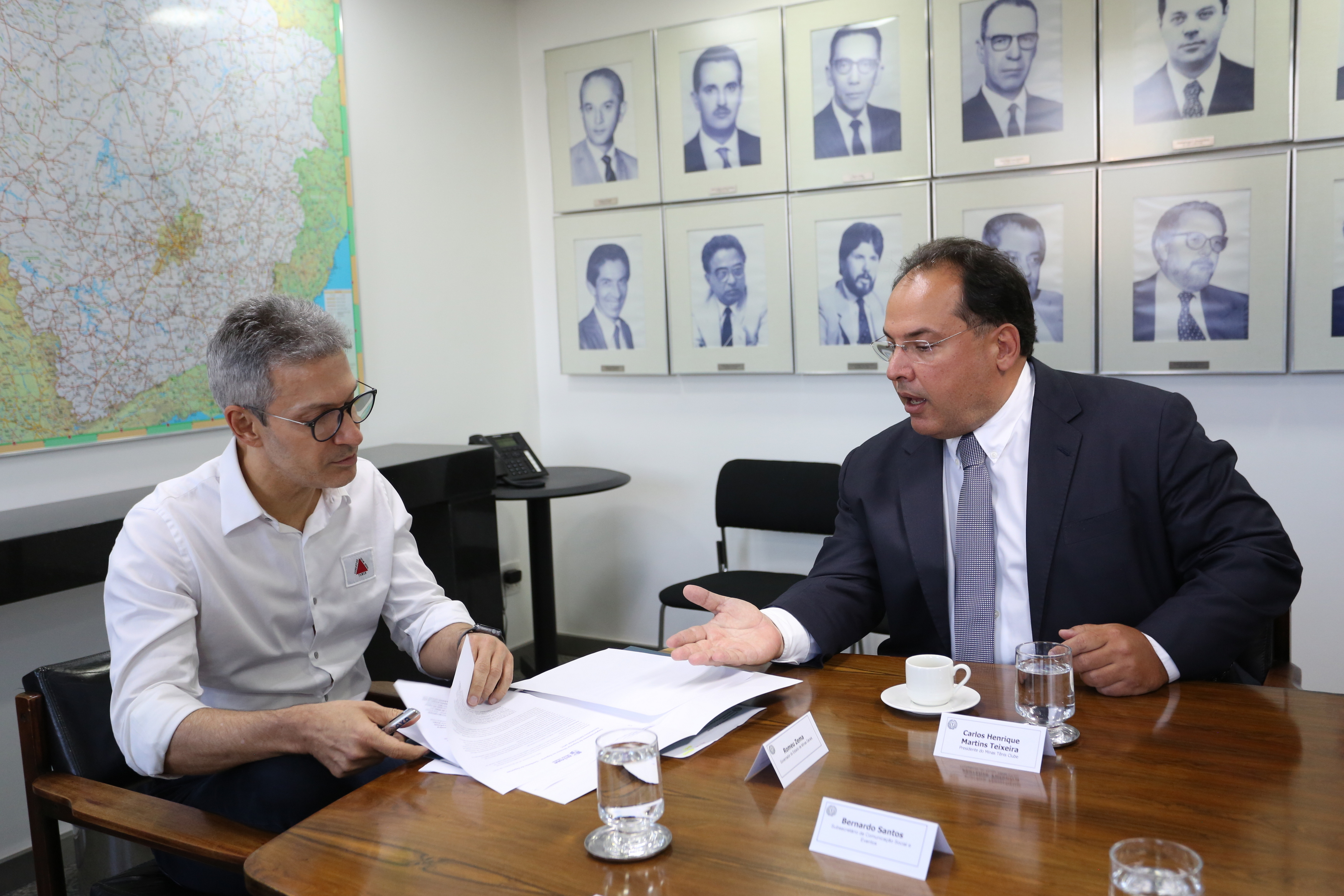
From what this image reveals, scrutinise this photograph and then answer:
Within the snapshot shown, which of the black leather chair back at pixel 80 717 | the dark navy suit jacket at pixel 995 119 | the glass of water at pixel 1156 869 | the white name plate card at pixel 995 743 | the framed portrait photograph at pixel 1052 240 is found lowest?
the black leather chair back at pixel 80 717

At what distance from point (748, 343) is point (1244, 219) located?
6.25 ft

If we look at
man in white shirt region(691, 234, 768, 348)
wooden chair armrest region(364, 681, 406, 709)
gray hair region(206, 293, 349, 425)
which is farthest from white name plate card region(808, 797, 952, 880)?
man in white shirt region(691, 234, 768, 348)

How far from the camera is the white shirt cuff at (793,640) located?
179cm

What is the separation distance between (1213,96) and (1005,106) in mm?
685

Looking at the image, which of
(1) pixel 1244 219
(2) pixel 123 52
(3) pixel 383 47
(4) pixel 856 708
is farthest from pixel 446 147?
(4) pixel 856 708

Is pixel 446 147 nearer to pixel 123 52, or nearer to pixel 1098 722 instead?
pixel 123 52

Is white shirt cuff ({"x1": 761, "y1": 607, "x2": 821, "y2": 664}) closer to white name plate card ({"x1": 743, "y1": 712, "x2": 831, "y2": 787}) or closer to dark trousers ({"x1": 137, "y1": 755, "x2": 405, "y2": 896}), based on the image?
white name plate card ({"x1": 743, "y1": 712, "x2": 831, "y2": 787})

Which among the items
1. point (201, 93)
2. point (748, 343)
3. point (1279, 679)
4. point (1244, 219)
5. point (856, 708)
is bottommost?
point (1279, 679)

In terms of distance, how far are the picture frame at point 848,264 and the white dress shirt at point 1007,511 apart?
188cm

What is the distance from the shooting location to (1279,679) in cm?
191

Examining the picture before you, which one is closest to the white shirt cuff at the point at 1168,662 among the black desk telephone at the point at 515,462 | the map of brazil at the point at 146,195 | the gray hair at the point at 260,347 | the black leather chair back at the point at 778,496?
the gray hair at the point at 260,347

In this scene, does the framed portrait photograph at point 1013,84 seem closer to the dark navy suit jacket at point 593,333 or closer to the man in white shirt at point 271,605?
the dark navy suit jacket at point 593,333

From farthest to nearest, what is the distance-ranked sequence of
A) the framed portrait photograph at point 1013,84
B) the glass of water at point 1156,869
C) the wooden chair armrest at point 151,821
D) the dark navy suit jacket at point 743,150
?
the dark navy suit jacket at point 743,150 < the framed portrait photograph at point 1013,84 < the wooden chair armrest at point 151,821 < the glass of water at point 1156,869

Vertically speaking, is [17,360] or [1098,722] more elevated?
[17,360]
